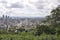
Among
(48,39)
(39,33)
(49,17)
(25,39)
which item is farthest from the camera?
(49,17)

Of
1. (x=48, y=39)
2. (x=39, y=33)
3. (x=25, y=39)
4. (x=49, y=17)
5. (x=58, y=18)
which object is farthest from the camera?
(x=49, y=17)

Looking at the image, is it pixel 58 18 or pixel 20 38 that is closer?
pixel 20 38

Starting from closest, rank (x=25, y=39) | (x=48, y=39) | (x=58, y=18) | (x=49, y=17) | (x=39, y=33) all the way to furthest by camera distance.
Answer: (x=48, y=39) < (x=25, y=39) < (x=39, y=33) < (x=58, y=18) < (x=49, y=17)

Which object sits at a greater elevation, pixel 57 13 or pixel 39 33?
pixel 57 13

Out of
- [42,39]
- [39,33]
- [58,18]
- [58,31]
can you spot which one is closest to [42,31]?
[39,33]

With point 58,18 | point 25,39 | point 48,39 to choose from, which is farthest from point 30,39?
point 58,18

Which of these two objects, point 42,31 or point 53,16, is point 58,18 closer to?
point 53,16

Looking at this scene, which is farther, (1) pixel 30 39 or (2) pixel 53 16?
(2) pixel 53 16

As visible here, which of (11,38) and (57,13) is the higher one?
(57,13)

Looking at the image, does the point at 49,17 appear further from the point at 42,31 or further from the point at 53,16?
the point at 42,31
